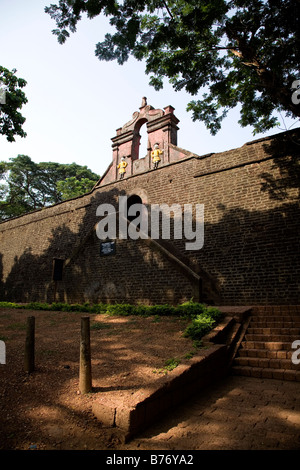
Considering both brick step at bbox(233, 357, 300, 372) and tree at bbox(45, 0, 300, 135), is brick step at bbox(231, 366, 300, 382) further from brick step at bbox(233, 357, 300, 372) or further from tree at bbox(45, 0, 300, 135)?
tree at bbox(45, 0, 300, 135)

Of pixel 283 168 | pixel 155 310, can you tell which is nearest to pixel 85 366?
pixel 155 310

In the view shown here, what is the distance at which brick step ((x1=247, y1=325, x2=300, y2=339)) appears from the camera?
17.0 feet

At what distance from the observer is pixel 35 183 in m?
31.0

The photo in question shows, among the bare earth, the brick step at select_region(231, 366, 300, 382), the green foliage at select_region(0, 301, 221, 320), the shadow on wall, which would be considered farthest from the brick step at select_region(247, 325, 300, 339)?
the shadow on wall

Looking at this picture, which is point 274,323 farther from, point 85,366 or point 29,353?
point 29,353

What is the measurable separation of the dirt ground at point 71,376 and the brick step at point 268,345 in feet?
3.85

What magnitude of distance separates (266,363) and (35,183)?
3189 centimetres

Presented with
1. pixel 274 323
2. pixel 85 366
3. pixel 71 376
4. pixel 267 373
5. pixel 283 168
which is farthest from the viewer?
pixel 283 168

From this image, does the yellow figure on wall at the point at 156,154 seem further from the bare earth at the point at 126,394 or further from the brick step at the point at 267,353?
the brick step at the point at 267,353

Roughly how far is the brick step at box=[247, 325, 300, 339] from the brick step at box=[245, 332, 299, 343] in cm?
9

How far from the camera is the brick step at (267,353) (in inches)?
179

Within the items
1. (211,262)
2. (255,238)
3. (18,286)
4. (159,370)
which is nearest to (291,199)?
(255,238)

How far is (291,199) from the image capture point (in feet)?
26.5
